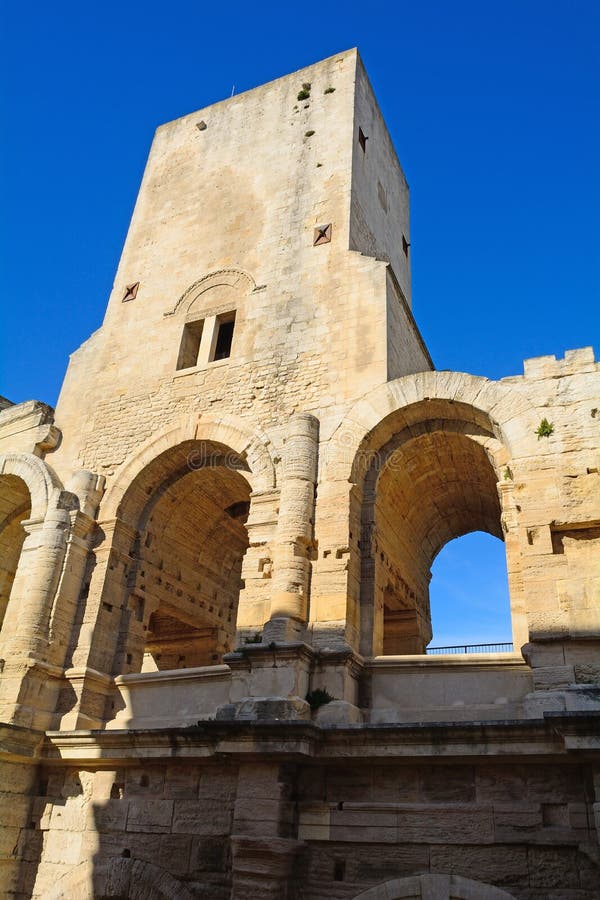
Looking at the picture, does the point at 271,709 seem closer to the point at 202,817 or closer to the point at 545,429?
the point at 202,817

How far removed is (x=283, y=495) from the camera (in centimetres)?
916

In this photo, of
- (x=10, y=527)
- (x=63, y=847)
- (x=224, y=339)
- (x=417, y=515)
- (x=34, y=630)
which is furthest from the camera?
(x=10, y=527)

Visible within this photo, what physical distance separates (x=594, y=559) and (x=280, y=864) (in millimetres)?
4347

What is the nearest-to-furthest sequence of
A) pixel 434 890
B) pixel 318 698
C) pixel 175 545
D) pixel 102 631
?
pixel 434 890
pixel 318 698
pixel 102 631
pixel 175 545

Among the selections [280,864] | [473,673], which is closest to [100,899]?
[280,864]

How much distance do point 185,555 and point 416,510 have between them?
3.99 meters

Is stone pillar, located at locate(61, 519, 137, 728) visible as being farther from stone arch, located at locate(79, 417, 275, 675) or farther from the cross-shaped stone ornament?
the cross-shaped stone ornament

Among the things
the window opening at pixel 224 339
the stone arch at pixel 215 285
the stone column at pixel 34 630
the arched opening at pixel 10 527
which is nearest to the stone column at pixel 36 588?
the stone column at pixel 34 630

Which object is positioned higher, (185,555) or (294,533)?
(185,555)

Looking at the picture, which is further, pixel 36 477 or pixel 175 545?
pixel 175 545

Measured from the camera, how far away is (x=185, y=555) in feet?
40.5

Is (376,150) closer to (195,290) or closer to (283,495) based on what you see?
(195,290)

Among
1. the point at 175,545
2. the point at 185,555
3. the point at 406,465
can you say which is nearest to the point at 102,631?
the point at 175,545

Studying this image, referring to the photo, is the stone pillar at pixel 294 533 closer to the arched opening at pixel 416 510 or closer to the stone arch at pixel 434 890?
the arched opening at pixel 416 510
